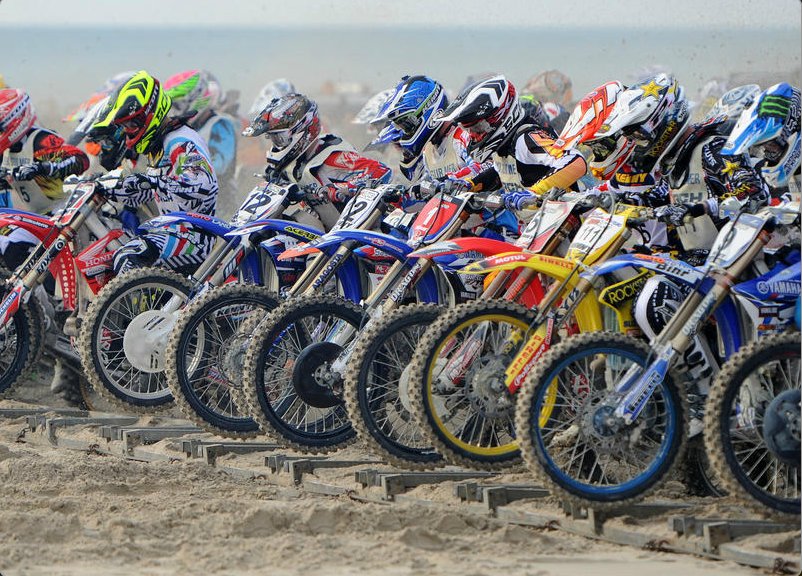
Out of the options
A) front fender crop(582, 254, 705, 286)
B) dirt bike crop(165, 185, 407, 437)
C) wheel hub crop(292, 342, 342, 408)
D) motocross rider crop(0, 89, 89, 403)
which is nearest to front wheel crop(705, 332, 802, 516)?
front fender crop(582, 254, 705, 286)

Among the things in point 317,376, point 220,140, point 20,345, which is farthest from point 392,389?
point 220,140

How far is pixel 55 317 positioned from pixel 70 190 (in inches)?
35.0

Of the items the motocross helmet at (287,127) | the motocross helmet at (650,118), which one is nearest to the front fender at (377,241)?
the motocross helmet at (650,118)

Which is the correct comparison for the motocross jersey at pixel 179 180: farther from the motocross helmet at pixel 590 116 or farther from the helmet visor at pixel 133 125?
the motocross helmet at pixel 590 116

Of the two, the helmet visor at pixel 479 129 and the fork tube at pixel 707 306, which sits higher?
the helmet visor at pixel 479 129

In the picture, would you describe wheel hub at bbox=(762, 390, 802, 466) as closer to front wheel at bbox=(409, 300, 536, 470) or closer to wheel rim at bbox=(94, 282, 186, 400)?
front wheel at bbox=(409, 300, 536, 470)

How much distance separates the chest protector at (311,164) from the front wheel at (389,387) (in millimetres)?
2184

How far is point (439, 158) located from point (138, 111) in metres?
1.88

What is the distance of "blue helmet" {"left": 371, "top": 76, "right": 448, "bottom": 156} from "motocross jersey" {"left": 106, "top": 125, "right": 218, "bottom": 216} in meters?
1.56

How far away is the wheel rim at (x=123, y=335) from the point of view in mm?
8586

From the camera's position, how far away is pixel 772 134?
6625 mm

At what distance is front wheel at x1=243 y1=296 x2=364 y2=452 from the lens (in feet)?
23.9

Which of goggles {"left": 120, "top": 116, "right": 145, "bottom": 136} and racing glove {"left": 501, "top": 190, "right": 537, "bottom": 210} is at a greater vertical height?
goggles {"left": 120, "top": 116, "right": 145, "bottom": 136}

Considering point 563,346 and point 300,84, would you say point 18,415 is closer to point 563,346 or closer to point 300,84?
point 563,346
